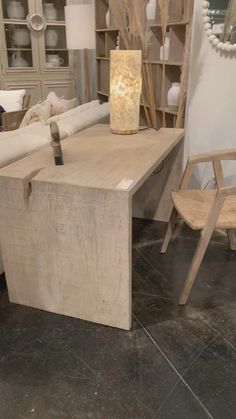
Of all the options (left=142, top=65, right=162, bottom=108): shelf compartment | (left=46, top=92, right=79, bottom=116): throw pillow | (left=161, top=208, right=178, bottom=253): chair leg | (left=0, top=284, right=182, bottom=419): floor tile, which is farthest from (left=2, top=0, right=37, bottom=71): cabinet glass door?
(left=0, top=284, right=182, bottom=419): floor tile

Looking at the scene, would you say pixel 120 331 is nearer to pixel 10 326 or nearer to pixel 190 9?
Answer: pixel 10 326

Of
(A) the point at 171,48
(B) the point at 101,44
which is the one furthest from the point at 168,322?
(B) the point at 101,44

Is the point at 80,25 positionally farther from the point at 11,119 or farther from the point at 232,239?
the point at 232,239

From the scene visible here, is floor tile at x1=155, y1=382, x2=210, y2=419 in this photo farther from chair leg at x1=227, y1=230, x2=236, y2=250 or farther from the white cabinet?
the white cabinet

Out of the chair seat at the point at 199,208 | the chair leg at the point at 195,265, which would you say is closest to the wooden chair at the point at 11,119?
the chair seat at the point at 199,208

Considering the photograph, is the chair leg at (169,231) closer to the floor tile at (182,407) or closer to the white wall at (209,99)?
the white wall at (209,99)

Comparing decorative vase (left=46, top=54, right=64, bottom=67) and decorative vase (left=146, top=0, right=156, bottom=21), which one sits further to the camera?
decorative vase (left=46, top=54, right=64, bottom=67)

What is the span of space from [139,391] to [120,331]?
0.30 meters

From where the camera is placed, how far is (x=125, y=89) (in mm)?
1850

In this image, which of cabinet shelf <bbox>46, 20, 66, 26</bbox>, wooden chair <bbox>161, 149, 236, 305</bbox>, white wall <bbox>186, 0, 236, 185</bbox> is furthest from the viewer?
cabinet shelf <bbox>46, 20, 66, 26</bbox>

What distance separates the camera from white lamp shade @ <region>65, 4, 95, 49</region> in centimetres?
297

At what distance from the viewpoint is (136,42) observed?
2.23m

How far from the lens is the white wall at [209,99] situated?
222 cm

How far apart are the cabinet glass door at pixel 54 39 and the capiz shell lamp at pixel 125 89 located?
3.00 m
